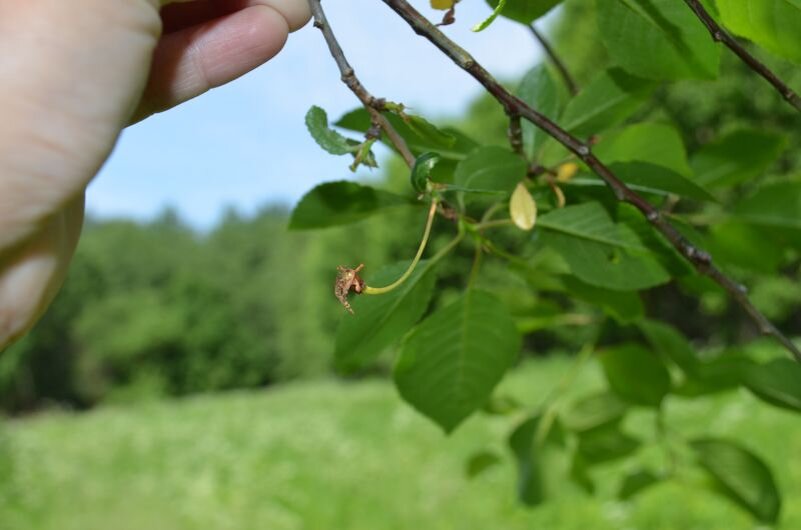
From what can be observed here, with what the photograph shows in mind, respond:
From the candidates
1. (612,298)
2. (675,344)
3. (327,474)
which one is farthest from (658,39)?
(327,474)

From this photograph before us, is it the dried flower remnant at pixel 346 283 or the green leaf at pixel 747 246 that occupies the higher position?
the dried flower remnant at pixel 346 283

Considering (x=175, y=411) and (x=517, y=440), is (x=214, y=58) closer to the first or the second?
(x=517, y=440)

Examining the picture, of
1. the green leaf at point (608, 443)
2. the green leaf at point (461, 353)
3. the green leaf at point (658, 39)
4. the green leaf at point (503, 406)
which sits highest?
the green leaf at point (658, 39)

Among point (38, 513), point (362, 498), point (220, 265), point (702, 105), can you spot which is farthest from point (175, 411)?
point (220, 265)

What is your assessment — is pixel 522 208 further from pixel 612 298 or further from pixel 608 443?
pixel 608 443

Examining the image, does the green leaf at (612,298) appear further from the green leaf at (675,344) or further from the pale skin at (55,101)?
the pale skin at (55,101)

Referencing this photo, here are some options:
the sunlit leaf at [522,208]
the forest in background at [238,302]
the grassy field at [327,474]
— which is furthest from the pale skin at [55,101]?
the forest in background at [238,302]

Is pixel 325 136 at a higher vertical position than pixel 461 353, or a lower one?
higher
